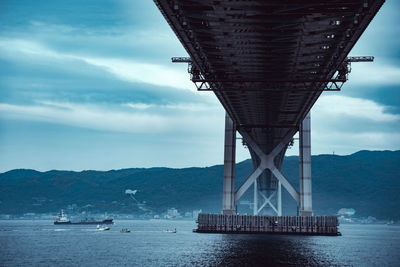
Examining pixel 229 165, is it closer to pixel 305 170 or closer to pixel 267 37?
pixel 305 170

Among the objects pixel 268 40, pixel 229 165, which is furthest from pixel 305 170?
pixel 268 40

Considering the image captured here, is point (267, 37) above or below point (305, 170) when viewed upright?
above

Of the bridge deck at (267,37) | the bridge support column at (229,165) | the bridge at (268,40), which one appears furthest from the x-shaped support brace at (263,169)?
the bridge deck at (267,37)

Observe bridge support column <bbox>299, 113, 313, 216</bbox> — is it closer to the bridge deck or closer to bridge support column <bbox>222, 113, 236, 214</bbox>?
bridge support column <bbox>222, 113, 236, 214</bbox>

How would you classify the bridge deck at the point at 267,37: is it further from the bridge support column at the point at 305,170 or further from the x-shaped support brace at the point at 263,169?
the x-shaped support brace at the point at 263,169

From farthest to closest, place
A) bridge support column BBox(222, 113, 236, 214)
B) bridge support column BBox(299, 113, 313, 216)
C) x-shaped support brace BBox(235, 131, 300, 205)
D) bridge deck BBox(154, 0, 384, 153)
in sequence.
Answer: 1. x-shaped support brace BBox(235, 131, 300, 205)
2. bridge support column BBox(222, 113, 236, 214)
3. bridge support column BBox(299, 113, 313, 216)
4. bridge deck BBox(154, 0, 384, 153)

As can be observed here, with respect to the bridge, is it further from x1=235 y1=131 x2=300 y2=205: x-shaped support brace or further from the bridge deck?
x1=235 y1=131 x2=300 y2=205: x-shaped support brace

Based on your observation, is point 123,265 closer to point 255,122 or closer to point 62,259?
point 62,259

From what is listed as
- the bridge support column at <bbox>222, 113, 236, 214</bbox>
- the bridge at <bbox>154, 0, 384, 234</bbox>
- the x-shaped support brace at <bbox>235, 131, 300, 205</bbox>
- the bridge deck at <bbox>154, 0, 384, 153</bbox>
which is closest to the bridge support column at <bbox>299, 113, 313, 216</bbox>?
the x-shaped support brace at <bbox>235, 131, 300, 205</bbox>

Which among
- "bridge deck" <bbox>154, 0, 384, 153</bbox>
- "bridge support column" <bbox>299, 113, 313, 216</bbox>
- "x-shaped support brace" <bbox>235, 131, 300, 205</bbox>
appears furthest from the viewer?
"x-shaped support brace" <bbox>235, 131, 300, 205</bbox>

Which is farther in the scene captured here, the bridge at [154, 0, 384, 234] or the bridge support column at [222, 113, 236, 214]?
the bridge support column at [222, 113, 236, 214]

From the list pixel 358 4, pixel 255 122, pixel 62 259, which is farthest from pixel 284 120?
pixel 358 4
